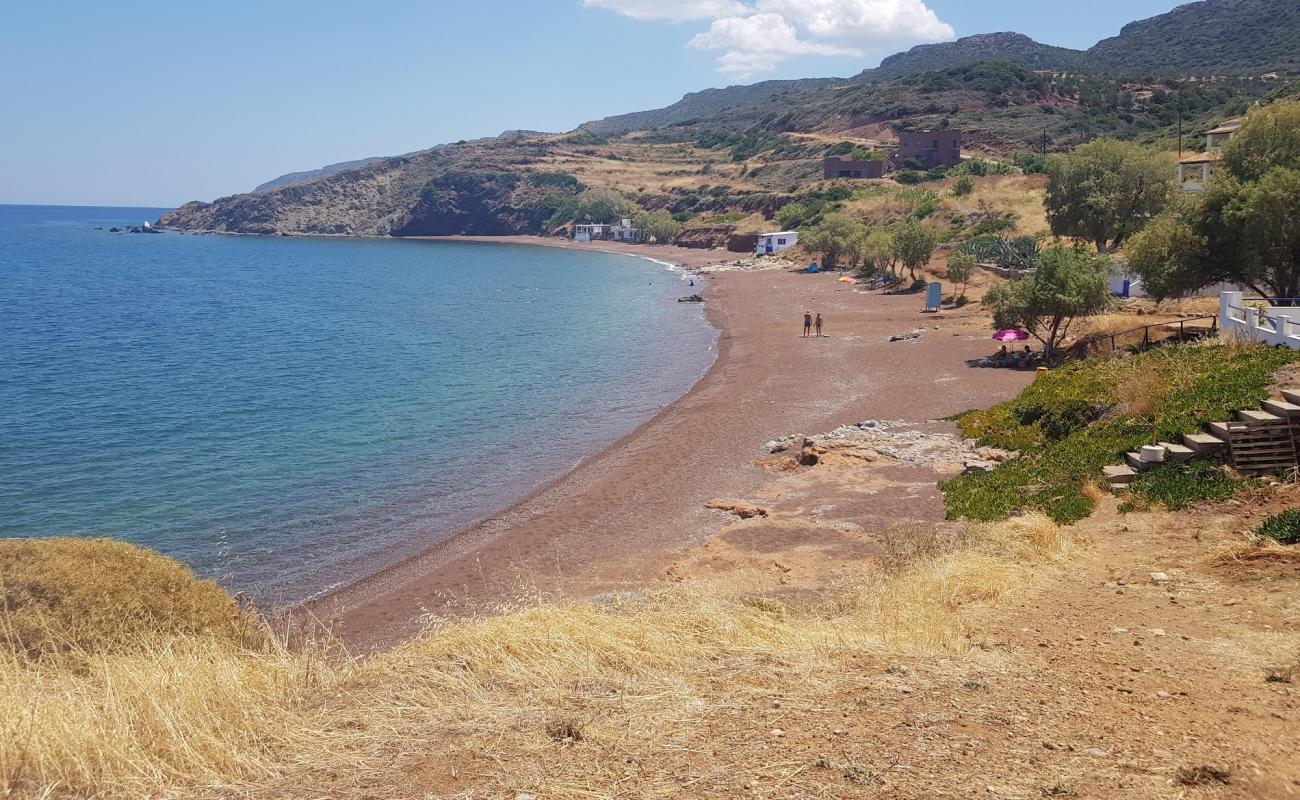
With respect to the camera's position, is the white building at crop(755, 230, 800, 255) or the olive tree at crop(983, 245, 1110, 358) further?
the white building at crop(755, 230, 800, 255)

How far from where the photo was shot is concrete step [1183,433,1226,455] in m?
13.5

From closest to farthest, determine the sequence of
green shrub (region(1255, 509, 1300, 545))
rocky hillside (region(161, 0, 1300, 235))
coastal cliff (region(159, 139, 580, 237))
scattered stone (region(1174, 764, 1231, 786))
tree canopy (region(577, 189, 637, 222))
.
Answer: scattered stone (region(1174, 764, 1231, 786)) → green shrub (region(1255, 509, 1300, 545)) → rocky hillside (region(161, 0, 1300, 235)) → tree canopy (region(577, 189, 637, 222)) → coastal cliff (region(159, 139, 580, 237))

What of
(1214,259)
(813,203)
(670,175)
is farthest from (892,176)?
(1214,259)

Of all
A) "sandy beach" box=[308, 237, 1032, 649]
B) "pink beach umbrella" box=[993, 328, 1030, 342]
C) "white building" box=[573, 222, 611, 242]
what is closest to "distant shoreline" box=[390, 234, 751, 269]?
"white building" box=[573, 222, 611, 242]

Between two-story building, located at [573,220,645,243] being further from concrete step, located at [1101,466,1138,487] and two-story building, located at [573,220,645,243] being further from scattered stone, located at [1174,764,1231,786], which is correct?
scattered stone, located at [1174,764,1231,786]

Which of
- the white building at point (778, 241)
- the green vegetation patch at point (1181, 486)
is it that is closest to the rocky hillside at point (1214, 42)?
the white building at point (778, 241)

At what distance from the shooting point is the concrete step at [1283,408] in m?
12.8

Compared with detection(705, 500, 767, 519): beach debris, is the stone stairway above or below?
above

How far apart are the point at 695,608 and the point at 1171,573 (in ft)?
17.8

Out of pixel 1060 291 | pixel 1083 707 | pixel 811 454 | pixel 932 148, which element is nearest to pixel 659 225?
pixel 932 148

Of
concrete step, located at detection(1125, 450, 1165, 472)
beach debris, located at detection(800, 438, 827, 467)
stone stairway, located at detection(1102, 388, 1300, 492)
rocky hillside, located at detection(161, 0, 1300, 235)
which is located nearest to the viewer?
stone stairway, located at detection(1102, 388, 1300, 492)

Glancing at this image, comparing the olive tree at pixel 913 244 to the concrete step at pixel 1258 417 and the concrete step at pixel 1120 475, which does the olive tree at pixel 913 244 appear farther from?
the concrete step at pixel 1258 417

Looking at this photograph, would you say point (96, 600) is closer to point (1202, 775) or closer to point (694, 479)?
point (1202, 775)

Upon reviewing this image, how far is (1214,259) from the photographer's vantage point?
2333cm
